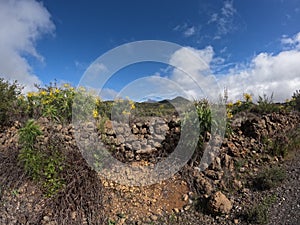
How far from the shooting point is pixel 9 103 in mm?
5148

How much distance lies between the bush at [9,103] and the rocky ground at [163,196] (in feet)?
3.75

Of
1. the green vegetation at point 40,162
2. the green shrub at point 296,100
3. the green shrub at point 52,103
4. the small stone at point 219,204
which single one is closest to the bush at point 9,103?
the green shrub at point 52,103

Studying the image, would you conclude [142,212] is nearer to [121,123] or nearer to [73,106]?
[121,123]

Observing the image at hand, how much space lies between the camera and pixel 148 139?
4309 mm

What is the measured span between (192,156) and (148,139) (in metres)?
0.81

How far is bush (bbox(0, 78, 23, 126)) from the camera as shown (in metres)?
5.06

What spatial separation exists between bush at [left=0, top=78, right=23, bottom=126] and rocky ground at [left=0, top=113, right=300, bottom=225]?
3.75ft

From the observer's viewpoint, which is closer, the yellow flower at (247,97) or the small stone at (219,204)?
the small stone at (219,204)

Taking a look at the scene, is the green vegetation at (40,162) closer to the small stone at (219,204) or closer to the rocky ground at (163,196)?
the rocky ground at (163,196)

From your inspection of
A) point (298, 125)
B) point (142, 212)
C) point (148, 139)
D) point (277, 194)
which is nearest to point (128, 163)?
point (148, 139)

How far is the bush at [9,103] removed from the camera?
5062 mm

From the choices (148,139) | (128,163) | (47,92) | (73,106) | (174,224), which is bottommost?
(174,224)

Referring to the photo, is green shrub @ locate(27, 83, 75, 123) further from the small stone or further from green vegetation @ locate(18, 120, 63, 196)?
the small stone

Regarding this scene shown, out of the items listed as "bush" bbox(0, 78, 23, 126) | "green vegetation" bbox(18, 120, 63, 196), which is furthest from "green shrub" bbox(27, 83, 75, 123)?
"green vegetation" bbox(18, 120, 63, 196)
